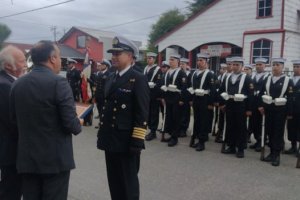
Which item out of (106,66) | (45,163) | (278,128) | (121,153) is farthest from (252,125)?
(45,163)

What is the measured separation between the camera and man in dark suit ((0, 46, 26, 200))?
342 cm

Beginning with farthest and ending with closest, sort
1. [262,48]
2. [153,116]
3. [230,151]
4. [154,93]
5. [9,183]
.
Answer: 1. [262,48]
2. [154,93]
3. [153,116]
4. [230,151]
5. [9,183]

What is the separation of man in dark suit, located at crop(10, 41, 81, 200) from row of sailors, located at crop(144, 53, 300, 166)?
4.71 meters

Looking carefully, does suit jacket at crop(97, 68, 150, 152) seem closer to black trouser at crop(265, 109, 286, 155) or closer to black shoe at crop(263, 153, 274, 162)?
black trouser at crop(265, 109, 286, 155)

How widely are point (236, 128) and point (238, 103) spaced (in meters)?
0.54

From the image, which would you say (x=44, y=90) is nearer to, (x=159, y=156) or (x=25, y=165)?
(x=25, y=165)

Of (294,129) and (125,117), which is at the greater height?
(125,117)

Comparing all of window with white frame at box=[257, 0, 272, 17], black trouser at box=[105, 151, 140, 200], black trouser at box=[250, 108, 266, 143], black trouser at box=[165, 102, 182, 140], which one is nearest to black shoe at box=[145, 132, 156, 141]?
black trouser at box=[165, 102, 182, 140]

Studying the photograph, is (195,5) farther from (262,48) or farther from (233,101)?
(233,101)

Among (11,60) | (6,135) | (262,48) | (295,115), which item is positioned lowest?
(295,115)

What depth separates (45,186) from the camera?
2973 millimetres

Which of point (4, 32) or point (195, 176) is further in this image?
point (4, 32)

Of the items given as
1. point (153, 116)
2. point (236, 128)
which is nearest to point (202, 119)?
point (236, 128)

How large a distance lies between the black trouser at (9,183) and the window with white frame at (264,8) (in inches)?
684
